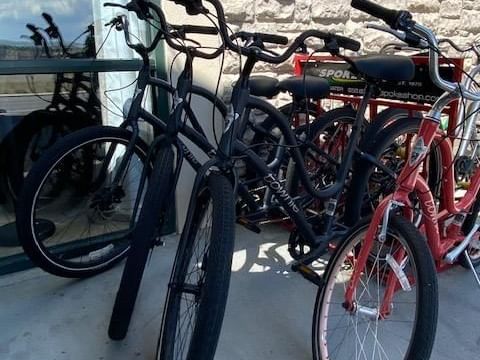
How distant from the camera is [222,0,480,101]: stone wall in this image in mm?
3160

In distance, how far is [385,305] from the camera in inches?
68.2

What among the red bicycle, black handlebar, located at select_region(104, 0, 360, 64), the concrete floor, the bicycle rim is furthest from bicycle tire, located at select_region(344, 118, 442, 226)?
black handlebar, located at select_region(104, 0, 360, 64)

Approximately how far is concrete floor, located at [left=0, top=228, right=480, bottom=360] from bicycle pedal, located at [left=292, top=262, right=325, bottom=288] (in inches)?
12.1

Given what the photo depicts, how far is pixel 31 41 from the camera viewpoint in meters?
2.54

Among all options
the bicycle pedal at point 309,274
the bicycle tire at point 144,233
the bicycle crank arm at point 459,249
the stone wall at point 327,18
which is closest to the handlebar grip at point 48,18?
the stone wall at point 327,18

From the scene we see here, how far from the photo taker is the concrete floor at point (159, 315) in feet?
6.59

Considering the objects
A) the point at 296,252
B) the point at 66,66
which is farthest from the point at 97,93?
the point at 296,252

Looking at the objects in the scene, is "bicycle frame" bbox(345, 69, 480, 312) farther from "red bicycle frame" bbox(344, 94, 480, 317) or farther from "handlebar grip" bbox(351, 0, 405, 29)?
"handlebar grip" bbox(351, 0, 405, 29)

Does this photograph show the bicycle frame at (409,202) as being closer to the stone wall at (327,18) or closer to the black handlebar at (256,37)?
the black handlebar at (256,37)

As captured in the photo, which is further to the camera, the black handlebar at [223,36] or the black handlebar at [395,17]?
the black handlebar at [223,36]

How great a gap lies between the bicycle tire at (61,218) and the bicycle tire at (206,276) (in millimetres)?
799

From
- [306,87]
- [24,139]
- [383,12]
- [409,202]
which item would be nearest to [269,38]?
[383,12]

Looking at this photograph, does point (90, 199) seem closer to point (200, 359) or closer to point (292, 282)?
point (292, 282)

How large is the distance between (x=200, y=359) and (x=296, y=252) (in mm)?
1191
